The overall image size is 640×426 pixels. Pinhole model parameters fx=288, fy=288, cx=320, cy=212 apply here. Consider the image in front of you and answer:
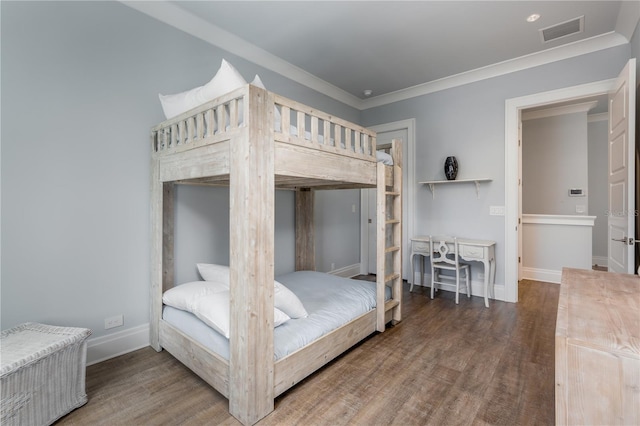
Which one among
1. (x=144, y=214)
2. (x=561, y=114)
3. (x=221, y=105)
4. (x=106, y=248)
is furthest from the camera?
(x=561, y=114)

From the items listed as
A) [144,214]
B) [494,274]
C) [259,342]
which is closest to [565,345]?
[259,342]

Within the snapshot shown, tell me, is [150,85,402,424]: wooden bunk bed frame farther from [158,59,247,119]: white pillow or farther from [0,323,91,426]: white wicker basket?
[0,323,91,426]: white wicker basket

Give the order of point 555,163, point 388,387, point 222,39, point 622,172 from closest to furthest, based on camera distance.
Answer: point 388,387 < point 622,172 < point 222,39 < point 555,163

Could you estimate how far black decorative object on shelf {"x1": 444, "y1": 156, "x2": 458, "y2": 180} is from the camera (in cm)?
365

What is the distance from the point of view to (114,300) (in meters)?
2.13

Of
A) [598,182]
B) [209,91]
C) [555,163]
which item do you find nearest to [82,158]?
[209,91]

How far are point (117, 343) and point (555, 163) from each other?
6.52 meters

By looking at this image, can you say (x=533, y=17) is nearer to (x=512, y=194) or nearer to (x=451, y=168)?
(x=451, y=168)

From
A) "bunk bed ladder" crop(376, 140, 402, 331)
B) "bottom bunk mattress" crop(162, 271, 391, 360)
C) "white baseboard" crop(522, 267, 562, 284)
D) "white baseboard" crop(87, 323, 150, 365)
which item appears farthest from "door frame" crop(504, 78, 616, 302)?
"white baseboard" crop(87, 323, 150, 365)

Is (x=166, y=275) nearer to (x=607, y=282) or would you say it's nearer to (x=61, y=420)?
(x=61, y=420)

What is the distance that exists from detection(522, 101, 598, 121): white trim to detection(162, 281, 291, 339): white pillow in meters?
5.30

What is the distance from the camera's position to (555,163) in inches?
196

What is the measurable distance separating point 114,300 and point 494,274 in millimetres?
3888

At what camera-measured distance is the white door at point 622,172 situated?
6.97 ft
